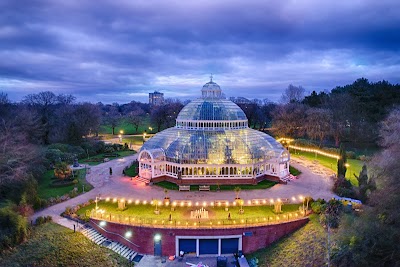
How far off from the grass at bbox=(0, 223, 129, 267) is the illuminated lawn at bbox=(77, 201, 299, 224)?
3822mm

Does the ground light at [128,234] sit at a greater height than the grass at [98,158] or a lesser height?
lesser

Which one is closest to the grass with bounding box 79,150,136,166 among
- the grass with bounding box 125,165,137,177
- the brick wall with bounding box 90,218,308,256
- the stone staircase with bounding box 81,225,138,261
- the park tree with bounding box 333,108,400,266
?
the grass with bounding box 125,165,137,177

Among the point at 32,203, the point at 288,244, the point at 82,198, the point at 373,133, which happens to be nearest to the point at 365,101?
the point at 373,133

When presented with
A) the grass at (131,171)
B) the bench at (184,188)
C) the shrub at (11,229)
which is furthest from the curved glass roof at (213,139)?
the shrub at (11,229)

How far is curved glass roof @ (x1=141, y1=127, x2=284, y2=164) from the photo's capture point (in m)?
38.7

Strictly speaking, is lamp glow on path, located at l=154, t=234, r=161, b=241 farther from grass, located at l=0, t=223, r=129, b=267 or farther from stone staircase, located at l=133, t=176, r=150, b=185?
stone staircase, located at l=133, t=176, r=150, b=185

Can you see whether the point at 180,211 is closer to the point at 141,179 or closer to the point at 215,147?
the point at 215,147

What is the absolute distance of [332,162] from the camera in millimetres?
50875

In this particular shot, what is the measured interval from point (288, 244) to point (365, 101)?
5379 centimetres

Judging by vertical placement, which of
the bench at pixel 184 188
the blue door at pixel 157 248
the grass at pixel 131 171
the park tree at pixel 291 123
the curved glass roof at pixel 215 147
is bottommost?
the blue door at pixel 157 248

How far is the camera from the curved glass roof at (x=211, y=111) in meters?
43.8

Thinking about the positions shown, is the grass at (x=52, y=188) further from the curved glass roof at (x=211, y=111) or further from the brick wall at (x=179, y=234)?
the curved glass roof at (x=211, y=111)

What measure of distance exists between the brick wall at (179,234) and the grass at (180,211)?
1.69 meters

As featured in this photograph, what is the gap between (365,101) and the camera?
220 ft
